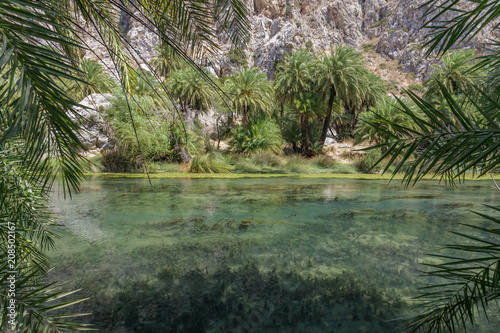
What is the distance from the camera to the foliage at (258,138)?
65.0 ft

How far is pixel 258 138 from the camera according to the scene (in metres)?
19.9

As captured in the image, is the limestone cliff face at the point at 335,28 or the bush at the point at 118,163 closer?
the bush at the point at 118,163

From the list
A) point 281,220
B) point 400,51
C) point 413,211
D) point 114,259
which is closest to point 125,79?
point 114,259

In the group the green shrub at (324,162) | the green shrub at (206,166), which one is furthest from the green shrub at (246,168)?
the green shrub at (324,162)

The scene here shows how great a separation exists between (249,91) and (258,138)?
333 centimetres

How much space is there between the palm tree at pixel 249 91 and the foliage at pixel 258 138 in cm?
84

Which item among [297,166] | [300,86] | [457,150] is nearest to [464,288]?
[457,150]

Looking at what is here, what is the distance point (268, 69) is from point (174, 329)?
149ft

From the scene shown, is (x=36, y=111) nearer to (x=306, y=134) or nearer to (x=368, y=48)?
(x=306, y=134)

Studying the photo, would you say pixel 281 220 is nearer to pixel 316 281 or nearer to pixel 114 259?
pixel 316 281

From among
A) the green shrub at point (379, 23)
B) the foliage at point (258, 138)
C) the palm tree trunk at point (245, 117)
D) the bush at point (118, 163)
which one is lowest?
the bush at point (118, 163)

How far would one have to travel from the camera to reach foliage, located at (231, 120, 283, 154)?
1981 cm

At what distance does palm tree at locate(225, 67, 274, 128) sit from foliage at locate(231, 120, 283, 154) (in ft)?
2.76

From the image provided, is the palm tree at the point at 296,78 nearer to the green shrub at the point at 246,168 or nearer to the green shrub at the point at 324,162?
the green shrub at the point at 324,162
